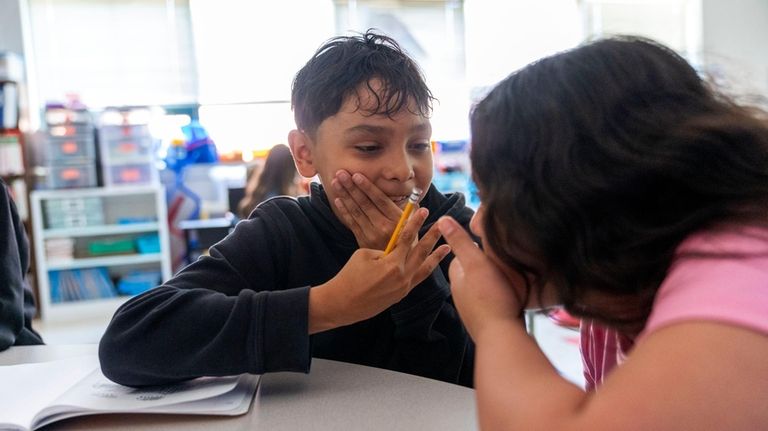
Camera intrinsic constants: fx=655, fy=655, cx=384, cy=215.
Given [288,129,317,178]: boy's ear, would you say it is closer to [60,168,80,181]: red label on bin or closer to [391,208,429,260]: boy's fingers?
[391,208,429,260]: boy's fingers

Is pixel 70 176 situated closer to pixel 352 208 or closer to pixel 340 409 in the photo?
pixel 352 208

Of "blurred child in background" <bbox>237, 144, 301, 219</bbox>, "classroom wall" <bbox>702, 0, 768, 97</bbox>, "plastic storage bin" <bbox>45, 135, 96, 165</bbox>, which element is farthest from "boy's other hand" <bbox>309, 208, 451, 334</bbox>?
"classroom wall" <bbox>702, 0, 768, 97</bbox>

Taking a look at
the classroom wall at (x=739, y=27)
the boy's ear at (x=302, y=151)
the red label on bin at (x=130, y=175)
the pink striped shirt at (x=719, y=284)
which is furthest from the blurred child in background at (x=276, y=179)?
the classroom wall at (x=739, y=27)

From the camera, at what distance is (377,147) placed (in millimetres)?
941

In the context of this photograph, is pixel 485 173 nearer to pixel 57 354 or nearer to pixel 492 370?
pixel 492 370

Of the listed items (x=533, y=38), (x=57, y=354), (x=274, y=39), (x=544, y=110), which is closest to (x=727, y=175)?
(x=544, y=110)

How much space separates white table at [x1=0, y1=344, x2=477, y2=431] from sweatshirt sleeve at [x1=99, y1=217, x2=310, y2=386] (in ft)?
0.14

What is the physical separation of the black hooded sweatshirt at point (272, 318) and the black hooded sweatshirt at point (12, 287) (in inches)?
18.0

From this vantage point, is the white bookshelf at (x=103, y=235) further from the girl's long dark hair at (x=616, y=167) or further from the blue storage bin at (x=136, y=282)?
the girl's long dark hair at (x=616, y=167)

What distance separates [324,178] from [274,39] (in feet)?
14.9

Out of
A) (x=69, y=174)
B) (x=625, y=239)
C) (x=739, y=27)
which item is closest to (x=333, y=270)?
(x=625, y=239)

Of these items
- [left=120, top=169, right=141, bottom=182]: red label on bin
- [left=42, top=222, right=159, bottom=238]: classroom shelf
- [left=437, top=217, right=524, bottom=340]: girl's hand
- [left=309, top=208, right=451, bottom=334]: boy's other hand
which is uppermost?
[left=437, top=217, right=524, bottom=340]: girl's hand

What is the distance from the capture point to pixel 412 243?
0.78 metres

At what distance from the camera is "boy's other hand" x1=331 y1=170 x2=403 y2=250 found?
2.95 feet
